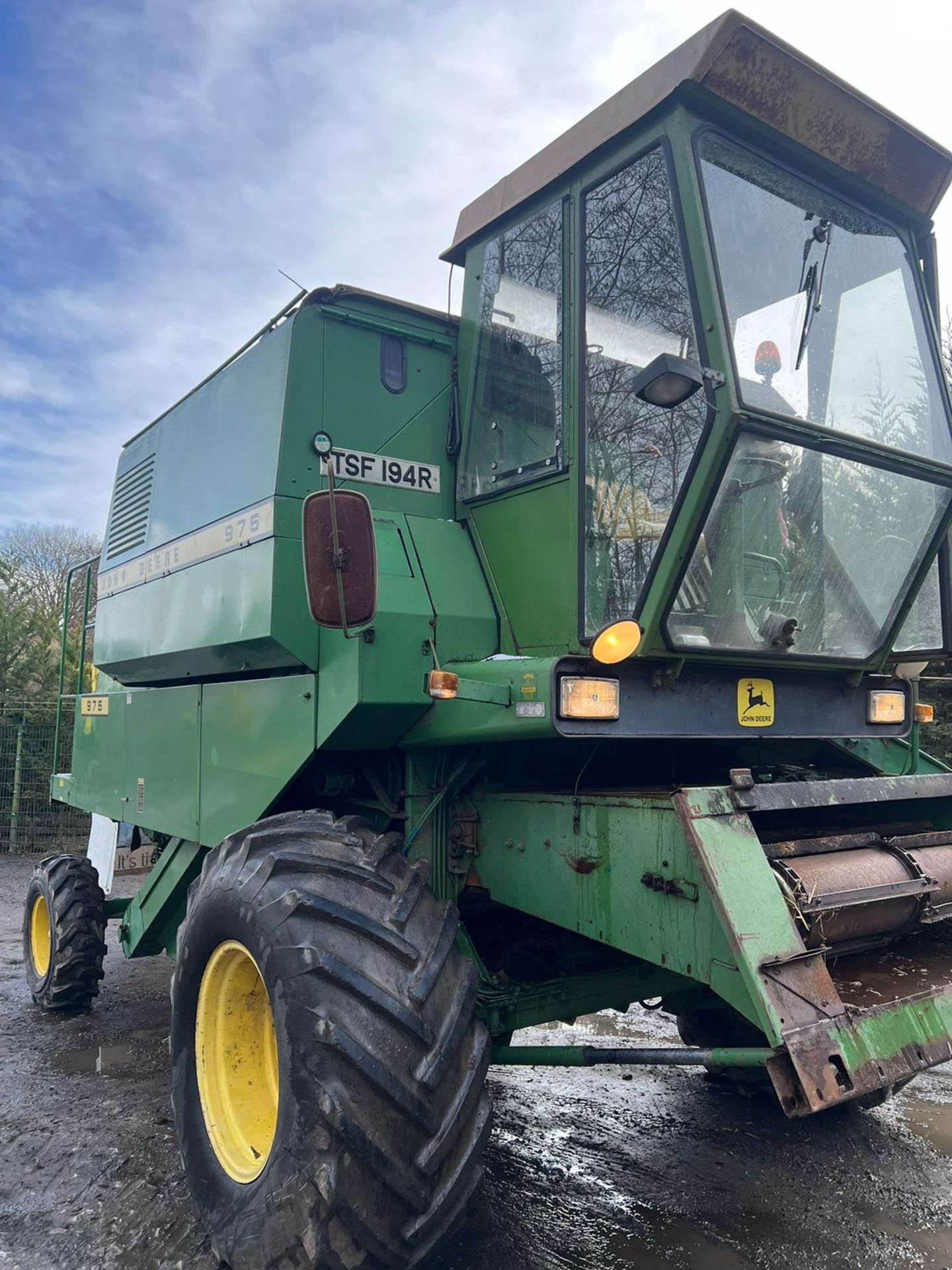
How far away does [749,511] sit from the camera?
2.90 meters

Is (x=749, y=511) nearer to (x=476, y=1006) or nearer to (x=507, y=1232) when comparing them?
(x=476, y=1006)

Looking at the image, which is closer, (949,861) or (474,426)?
(949,861)

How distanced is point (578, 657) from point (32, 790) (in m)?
11.5

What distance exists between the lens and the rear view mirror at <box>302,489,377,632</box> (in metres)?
2.60

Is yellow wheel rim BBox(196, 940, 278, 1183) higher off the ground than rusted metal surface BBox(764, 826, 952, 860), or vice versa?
rusted metal surface BBox(764, 826, 952, 860)

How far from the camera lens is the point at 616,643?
2.62 m

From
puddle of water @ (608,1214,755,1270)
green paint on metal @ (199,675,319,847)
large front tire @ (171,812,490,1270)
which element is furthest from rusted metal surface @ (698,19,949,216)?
puddle of water @ (608,1214,755,1270)

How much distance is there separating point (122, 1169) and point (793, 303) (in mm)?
3724

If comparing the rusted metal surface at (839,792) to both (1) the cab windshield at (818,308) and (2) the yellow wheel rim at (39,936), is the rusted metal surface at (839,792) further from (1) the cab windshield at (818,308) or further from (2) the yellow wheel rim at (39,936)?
(2) the yellow wheel rim at (39,936)

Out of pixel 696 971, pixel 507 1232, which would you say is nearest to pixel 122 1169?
pixel 507 1232

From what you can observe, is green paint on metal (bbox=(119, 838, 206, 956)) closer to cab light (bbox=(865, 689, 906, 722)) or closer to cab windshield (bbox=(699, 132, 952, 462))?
cab light (bbox=(865, 689, 906, 722))

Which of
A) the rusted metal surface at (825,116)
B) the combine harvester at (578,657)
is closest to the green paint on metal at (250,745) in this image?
the combine harvester at (578,657)

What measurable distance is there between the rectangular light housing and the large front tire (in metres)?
0.64

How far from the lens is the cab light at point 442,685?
106 inches
